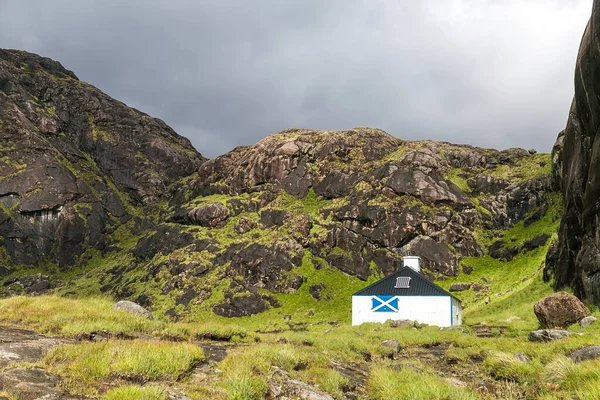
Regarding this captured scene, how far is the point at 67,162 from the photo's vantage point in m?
133

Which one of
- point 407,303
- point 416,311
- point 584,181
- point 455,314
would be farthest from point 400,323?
point 584,181

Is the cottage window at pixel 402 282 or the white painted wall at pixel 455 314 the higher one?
the cottage window at pixel 402 282

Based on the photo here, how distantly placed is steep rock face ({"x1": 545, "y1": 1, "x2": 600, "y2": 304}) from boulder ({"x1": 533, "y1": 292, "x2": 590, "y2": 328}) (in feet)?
15.7

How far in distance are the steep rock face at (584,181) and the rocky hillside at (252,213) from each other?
4006 centimetres

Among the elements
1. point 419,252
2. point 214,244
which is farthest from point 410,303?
point 214,244

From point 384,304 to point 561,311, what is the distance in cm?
2610

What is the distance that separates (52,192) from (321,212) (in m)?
81.9

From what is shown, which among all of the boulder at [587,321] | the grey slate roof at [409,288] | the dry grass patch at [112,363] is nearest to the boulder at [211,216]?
the grey slate roof at [409,288]

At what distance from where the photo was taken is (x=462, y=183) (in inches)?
3821

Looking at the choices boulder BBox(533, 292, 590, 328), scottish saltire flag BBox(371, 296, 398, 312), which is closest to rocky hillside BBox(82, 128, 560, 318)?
scottish saltire flag BBox(371, 296, 398, 312)

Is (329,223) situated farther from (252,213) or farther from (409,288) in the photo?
(409,288)

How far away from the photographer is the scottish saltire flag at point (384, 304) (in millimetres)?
50938

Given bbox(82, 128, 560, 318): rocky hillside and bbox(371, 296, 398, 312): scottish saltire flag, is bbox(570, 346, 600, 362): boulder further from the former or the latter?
bbox(82, 128, 560, 318): rocky hillside

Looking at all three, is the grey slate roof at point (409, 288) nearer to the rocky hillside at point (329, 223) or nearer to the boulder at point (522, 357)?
the rocky hillside at point (329, 223)
